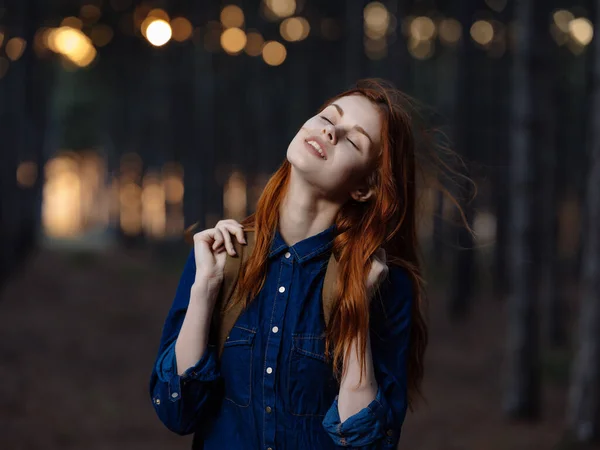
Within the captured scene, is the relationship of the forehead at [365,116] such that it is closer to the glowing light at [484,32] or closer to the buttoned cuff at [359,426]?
the buttoned cuff at [359,426]

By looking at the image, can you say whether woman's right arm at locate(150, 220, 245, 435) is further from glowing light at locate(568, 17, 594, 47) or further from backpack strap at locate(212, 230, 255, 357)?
glowing light at locate(568, 17, 594, 47)

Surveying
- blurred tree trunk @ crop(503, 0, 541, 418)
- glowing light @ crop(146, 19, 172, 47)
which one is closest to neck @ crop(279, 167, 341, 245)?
glowing light @ crop(146, 19, 172, 47)

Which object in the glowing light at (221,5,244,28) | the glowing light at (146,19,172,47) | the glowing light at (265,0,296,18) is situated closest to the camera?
the glowing light at (146,19,172,47)

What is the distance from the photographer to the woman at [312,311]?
7.89ft

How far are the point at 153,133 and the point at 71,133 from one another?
5.88m

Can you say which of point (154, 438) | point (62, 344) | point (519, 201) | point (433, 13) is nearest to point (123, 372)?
point (62, 344)

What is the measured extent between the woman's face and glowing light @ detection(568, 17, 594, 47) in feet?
61.7

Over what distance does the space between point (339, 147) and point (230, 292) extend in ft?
1.82

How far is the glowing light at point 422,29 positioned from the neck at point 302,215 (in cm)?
2041

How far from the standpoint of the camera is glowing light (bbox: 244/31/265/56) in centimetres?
2475

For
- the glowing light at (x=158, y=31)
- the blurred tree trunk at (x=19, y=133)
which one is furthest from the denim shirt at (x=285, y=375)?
the blurred tree trunk at (x=19, y=133)

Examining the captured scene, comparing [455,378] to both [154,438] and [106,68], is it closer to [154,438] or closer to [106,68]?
[154,438]

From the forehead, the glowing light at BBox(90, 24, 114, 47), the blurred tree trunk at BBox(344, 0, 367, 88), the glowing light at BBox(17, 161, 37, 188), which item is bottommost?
the forehead

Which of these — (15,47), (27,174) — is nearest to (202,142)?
(27,174)
